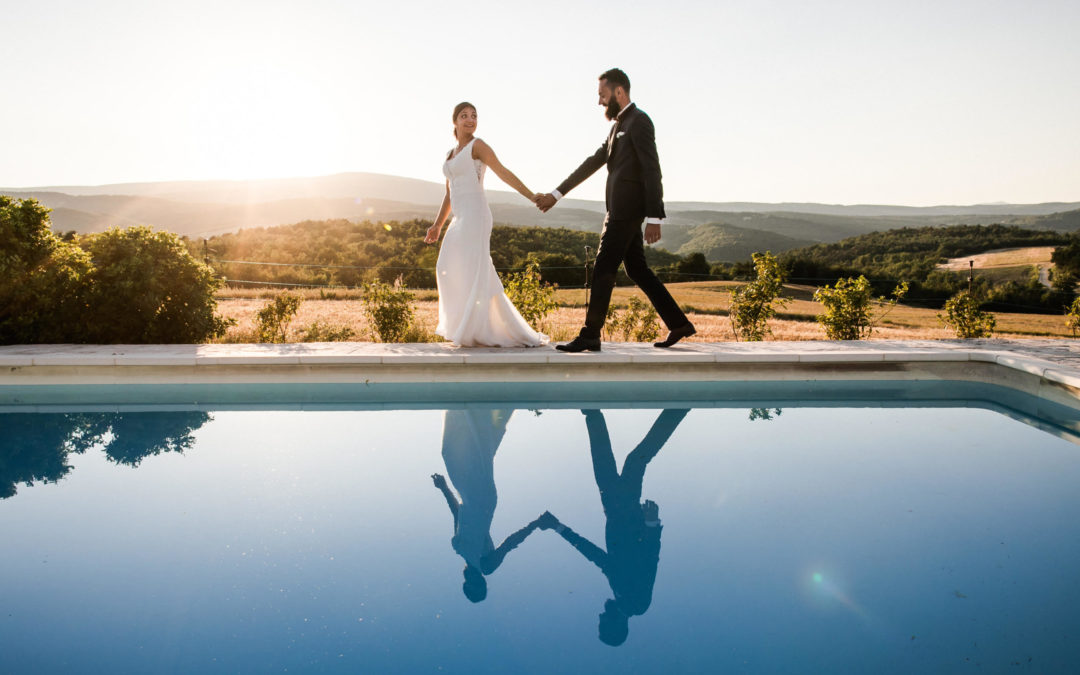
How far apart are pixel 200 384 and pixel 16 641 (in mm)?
3103

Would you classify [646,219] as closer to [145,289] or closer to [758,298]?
[758,298]

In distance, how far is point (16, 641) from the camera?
1750mm

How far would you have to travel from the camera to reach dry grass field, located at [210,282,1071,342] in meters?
8.47

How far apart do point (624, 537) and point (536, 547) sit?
12.8 inches

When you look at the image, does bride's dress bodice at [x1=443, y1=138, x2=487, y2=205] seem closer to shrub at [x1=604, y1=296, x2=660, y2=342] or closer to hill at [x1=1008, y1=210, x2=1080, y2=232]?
shrub at [x1=604, y1=296, x2=660, y2=342]

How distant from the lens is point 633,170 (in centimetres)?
477

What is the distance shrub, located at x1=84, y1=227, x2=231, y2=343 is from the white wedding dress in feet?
8.04

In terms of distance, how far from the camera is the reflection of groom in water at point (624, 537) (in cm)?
193

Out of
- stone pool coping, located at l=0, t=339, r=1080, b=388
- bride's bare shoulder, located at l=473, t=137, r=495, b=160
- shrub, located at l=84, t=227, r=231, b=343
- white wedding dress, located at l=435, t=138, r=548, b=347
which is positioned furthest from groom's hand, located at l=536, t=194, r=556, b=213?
shrub, located at l=84, t=227, r=231, b=343

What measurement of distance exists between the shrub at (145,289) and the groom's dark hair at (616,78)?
12.9 ft

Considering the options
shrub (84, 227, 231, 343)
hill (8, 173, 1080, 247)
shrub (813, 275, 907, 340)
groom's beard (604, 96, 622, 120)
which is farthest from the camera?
hill (8, 173, 1080, 247)

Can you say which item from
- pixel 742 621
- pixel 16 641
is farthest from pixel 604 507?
pixel 16 641

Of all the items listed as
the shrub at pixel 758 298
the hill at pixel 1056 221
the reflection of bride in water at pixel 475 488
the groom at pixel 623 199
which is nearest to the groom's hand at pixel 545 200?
the groom at pixel 623 199

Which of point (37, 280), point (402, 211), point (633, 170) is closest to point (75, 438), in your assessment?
point (37, 280)
